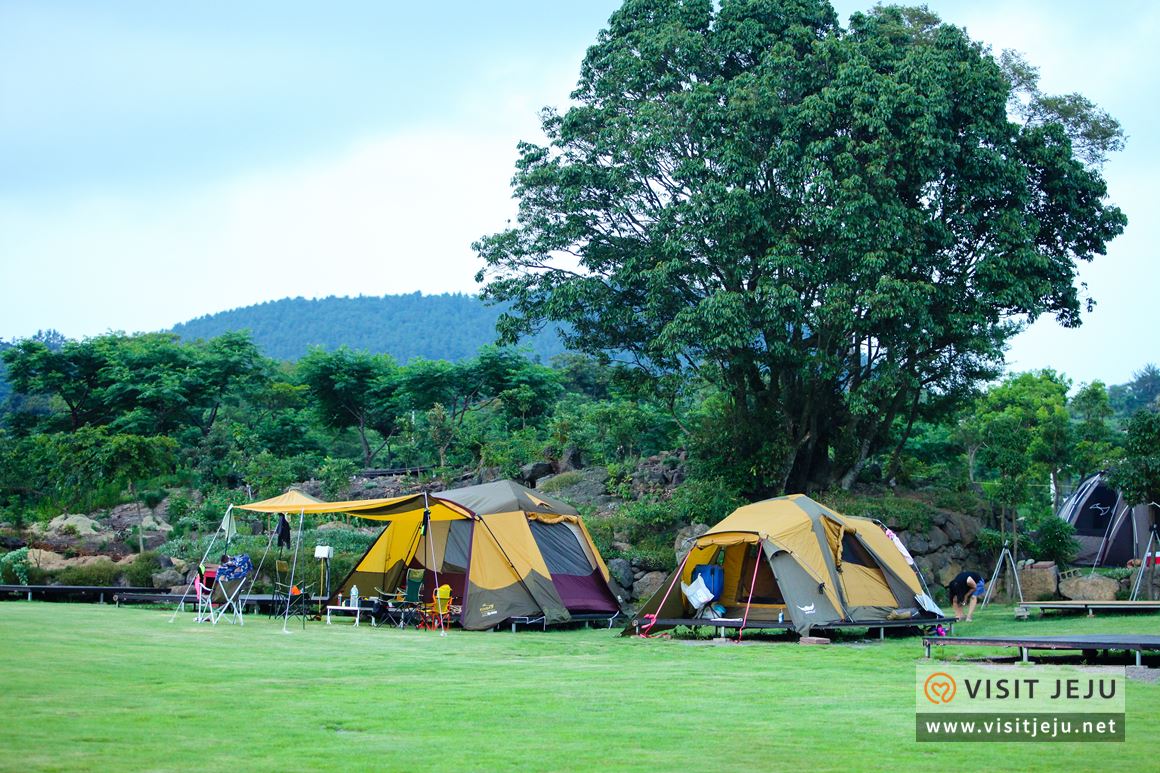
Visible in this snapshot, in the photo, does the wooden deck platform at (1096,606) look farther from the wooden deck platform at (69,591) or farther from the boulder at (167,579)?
the wooden deck platform at (69,591)

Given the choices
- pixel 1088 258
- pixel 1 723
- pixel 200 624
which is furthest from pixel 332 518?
pixel 1 723

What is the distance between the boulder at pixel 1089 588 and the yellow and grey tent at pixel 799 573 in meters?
A: 5.49

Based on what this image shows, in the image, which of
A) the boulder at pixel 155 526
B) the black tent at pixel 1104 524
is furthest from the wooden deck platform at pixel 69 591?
the black tent at pixel 1104 524

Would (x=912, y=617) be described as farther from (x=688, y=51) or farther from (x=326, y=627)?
(x=688, y=51)

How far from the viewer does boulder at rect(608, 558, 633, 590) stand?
20.6 metres

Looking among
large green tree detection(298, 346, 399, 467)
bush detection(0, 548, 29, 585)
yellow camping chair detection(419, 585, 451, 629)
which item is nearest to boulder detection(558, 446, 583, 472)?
yellow camping chair detection(419, 585, 451, 629)

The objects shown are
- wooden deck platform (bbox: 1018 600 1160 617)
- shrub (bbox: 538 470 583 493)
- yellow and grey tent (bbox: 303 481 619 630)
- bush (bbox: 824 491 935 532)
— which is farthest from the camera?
shrub (bbox: 538 470 583 493)

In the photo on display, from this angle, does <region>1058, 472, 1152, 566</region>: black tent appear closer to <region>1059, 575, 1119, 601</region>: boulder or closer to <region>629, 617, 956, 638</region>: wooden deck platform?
<region>1059, 575, 1119, 601</region>: boulder

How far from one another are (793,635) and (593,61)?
14426 millimetres

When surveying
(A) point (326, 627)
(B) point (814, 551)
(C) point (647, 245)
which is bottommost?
(A) point (326, 627)

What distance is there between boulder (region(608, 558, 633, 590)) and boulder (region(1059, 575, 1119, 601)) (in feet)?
27.9

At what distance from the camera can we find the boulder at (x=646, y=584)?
2063 cm

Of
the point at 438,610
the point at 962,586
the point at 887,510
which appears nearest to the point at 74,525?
the point at 438,610

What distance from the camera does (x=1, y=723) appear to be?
20.5 feet
